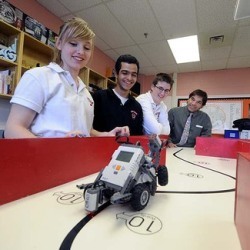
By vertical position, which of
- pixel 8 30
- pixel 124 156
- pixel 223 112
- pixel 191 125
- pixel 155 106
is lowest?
pixel 124 156

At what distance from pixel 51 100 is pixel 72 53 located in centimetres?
25

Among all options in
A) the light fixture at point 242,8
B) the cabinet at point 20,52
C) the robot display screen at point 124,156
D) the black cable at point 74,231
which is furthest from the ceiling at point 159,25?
the black cable at point 74,231

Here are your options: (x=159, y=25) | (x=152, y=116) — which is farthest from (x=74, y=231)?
(x=159, y=25)

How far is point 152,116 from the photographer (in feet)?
4.84

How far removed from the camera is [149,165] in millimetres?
436

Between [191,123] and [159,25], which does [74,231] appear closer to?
[191,123]

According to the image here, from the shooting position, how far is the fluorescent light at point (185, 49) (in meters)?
2.99

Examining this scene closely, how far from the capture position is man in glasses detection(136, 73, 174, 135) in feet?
4.83

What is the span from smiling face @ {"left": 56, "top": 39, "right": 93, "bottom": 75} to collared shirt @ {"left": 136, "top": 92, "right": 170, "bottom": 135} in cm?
74

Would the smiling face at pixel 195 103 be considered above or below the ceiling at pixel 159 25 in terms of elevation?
below

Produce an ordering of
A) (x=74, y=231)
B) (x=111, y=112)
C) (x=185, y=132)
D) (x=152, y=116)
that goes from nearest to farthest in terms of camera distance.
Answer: (x=74, y=231) < (x=111, y=112) < (x=152, y=116) < (x=185, y=132)

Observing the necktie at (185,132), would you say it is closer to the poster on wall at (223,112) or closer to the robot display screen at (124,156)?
the robot display screen at (124,156)

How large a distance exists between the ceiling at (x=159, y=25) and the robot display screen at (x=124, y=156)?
89.6 inches

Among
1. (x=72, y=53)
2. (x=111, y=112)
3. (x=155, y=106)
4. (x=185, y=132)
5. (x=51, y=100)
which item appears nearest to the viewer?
(x=51, y=100)
